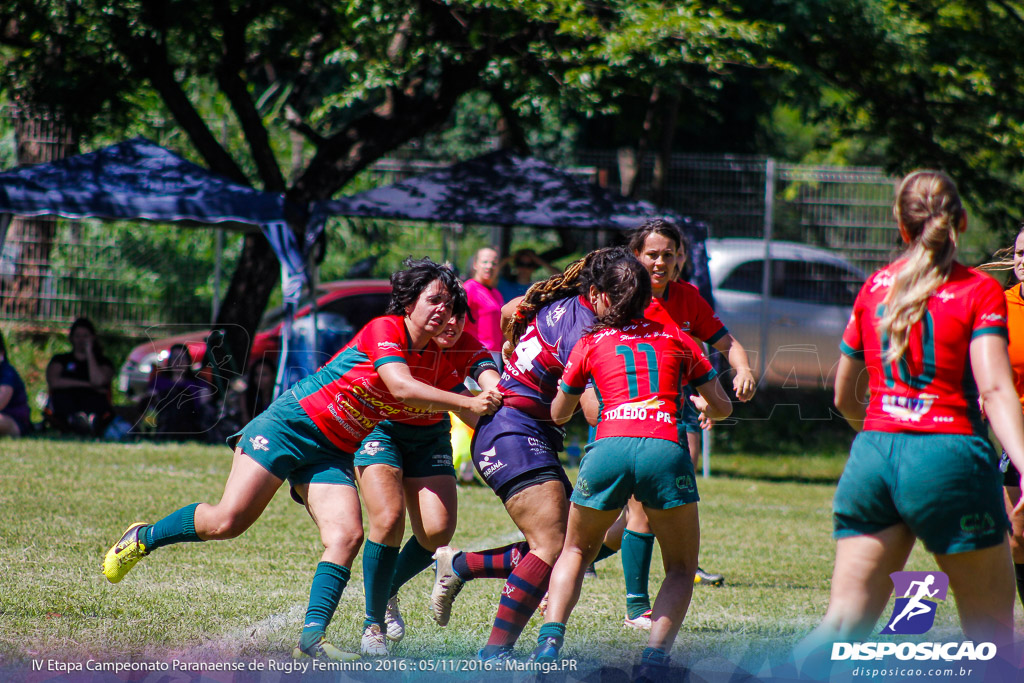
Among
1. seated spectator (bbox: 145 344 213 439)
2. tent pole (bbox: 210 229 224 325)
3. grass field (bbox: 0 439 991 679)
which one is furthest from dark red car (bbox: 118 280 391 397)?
grass field (bbox: 0 439 991 679)

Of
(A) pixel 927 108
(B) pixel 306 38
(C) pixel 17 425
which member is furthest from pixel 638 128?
(C) pixel 17 425

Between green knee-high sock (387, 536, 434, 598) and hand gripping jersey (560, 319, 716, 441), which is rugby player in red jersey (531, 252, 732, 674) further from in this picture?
green knee-high sock (387, 536, 434, 598)

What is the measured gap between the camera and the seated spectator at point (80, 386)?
11016mm

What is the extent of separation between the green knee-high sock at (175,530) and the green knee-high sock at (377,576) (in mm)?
714

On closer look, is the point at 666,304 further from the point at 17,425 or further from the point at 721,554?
the point at 17,425

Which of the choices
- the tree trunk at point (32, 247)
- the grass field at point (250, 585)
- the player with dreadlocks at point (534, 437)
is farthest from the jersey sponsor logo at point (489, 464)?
the tree trunk at point (32, 247)

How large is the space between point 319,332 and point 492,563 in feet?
25.2

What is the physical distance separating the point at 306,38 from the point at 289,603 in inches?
370

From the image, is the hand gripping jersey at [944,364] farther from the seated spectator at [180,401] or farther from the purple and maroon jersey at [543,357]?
the seated spectator at [180,401]

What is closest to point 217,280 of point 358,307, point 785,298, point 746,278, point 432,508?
point 358,307

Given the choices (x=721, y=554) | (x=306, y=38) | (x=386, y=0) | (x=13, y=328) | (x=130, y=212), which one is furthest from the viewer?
(x=13, y=328)

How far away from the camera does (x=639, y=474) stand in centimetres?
366

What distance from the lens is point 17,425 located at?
34.0ft

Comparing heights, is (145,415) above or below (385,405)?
below
